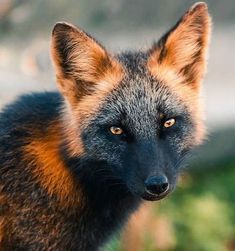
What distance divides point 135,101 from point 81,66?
55 cm

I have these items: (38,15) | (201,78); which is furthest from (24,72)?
(201,78)

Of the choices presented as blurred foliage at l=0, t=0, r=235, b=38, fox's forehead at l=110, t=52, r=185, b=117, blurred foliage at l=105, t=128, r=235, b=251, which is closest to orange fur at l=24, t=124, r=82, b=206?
fox's forehead at l=110, t=52, r=185, b=117

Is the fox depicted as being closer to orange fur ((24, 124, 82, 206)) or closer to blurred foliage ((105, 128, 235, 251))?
orange fur ((24, 124, 82, 206))

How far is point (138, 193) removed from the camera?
6.51 meters

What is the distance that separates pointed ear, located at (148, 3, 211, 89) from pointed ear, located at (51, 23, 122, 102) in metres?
0.39

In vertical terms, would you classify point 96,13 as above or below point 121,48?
below

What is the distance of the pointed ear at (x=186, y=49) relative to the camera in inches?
274

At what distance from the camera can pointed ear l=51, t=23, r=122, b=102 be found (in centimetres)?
679

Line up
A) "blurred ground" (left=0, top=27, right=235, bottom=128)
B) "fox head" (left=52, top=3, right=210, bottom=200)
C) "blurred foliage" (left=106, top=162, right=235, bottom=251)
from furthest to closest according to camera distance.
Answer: "blurred ground" (left=0, top=27, right=235, bottom=128)
"blurred foliage" (left=106, top=162, right=235, bottom=251)
"fox head" (left=52, top=3, right=210, bottom=200)

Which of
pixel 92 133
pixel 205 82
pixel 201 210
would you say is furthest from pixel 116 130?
pixel 205 82

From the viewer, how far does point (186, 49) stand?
7066mm

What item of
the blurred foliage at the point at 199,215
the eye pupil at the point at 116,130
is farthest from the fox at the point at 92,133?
the blurred foliage at the point at 199,215

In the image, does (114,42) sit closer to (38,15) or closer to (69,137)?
(38,15)

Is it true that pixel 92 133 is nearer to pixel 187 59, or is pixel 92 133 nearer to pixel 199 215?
pixel 187 59
